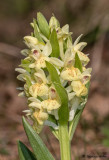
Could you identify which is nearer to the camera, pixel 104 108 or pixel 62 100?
pixel 62 100

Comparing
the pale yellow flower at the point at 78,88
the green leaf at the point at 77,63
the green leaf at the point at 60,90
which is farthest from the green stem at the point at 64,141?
the green leaf at the point at 77,63

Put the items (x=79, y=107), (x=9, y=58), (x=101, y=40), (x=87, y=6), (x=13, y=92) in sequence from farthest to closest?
(x=87, y=6)
(x=9, y=58)
(x=101, y=40)
(x=13, y=92)
(x=79, y=107)

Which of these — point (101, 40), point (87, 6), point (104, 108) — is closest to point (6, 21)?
point (87, 6)

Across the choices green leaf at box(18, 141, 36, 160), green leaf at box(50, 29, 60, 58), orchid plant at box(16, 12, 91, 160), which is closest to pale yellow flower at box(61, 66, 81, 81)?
orchid plant at box(16, 12, 91, 160)

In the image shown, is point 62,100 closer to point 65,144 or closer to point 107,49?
point 65,144

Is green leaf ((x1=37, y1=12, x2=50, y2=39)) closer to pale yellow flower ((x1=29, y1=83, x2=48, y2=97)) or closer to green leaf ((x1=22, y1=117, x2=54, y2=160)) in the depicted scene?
pale yellow flower ((x1=29, y1=83, x2=48, y2=97))

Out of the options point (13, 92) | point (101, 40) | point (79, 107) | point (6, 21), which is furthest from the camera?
point (6, 21)
